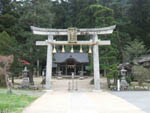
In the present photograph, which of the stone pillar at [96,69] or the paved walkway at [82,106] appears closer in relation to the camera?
the paved walkway at [82,106]

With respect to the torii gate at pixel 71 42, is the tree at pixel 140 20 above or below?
above

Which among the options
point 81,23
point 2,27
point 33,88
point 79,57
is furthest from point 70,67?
point 33,88

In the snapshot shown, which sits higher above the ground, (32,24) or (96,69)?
(32,24)

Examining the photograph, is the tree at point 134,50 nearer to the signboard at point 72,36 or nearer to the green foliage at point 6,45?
the signboard at point 72,36

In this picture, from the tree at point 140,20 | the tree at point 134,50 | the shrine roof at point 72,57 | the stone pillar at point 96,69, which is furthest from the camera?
the tree at point 140,20

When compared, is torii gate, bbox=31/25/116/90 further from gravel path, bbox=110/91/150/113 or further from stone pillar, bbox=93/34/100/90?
gravel path, bbox=110/91/150/113

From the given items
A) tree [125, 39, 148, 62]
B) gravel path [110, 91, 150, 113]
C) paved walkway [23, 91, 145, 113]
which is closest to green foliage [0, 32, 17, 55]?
paved walkway [23, 91, 145, 113]

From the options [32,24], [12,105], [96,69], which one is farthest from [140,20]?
[12,105]

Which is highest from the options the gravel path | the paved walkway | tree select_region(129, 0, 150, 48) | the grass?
tree select_region(129, 0, 150, 48)

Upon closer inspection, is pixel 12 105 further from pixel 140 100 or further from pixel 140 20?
pixel 140 20

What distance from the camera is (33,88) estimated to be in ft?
52.2

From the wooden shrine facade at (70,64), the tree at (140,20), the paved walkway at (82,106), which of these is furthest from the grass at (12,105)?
the tree at (140,20)

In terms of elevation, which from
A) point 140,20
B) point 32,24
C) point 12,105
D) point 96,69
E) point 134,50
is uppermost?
point 140,20

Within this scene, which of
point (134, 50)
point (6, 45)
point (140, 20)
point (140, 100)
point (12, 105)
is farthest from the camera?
point (140, 20)
